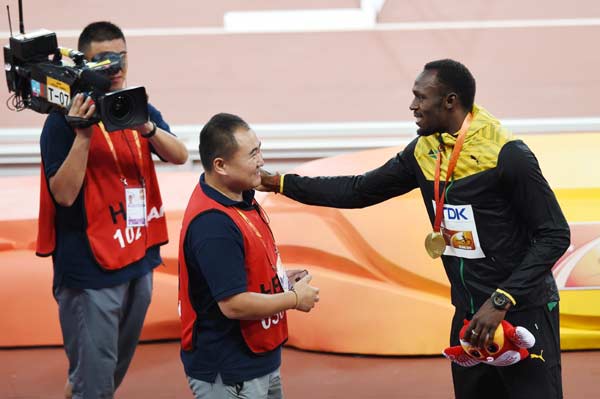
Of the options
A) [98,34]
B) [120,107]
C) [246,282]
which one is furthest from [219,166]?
[98,34]

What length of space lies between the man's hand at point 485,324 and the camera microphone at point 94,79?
4.60 ft

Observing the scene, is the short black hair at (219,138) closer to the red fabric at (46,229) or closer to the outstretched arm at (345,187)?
the outstretched arm at (345,187)

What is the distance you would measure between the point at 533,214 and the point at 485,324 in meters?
0.34

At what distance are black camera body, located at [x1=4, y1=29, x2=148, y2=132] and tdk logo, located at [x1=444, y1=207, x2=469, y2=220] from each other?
3.58 ft

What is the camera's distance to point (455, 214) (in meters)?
2.83

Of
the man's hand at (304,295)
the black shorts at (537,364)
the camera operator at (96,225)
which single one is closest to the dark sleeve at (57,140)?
the camera operator at (96,225)

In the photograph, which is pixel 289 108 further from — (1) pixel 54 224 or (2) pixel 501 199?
(2) pixel 501 199

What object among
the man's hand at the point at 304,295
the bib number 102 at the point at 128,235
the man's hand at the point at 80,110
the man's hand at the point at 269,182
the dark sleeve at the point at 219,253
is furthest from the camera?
the bib number 102 at the point at 128,235

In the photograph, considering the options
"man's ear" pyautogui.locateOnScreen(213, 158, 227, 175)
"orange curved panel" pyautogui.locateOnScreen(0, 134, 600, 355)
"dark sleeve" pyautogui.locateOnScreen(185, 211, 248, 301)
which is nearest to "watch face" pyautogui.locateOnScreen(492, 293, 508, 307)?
"dark sleeve" pyautogui.locateOnScreen(185, 211, 248, 301)

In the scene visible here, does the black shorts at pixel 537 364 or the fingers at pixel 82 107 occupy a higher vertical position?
the fingers at pixel 82 107

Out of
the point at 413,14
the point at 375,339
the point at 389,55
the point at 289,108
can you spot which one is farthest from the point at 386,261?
the point at 413,14

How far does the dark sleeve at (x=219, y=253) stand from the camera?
98.3 inches

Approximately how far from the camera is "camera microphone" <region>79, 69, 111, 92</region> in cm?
310

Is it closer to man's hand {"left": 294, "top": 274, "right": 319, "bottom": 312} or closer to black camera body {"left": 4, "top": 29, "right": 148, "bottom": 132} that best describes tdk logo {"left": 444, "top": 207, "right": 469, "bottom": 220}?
man's hand {"left": 294, "top": 274, "right": 319, "bottom": 312}
